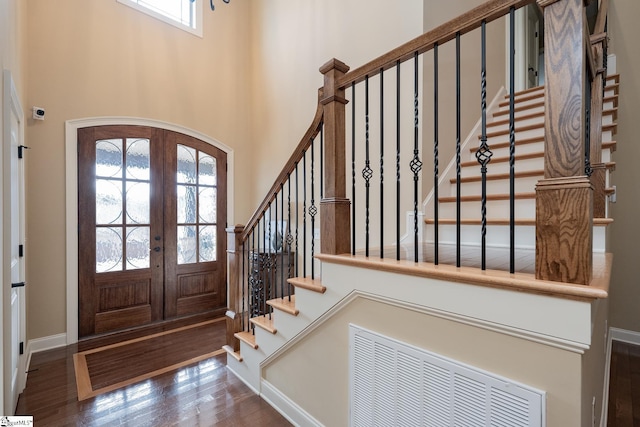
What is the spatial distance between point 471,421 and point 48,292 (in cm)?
386

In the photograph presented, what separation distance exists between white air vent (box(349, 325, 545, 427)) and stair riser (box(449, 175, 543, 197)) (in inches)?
64.5

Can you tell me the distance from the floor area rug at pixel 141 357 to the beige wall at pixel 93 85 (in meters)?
0.71

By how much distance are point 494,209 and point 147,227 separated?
146 inches

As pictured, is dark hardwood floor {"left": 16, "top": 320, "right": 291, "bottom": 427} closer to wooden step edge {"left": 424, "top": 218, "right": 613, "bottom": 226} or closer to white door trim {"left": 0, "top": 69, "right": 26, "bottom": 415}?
white door trim {"left": 0, "top": 69, "right": 26, "bottom": 415}

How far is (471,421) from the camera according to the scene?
42.9 inches

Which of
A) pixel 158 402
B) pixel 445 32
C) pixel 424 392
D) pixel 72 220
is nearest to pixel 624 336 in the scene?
pixel 424 392

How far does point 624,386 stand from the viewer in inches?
90.8

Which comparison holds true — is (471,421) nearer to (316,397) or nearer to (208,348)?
(316,397)

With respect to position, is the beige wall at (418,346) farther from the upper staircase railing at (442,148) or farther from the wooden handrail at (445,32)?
the wooden handrail at (445,32)

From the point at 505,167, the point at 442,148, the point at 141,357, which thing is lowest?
the point at 141,357

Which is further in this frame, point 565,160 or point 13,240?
point 13,240

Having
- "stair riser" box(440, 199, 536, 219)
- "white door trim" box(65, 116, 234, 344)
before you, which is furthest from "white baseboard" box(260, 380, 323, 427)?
"white door trim" box(65, 116, 234, 344)

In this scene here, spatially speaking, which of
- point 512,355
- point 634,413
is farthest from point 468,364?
point 634,413

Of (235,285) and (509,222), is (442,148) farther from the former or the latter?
(235,285)
